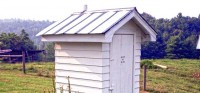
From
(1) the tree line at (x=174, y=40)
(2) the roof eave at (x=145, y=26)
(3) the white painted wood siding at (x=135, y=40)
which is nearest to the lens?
A: (2) the roof eave at (x=145, y=26)

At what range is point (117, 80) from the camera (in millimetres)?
6574

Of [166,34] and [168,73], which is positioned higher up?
[166,34]

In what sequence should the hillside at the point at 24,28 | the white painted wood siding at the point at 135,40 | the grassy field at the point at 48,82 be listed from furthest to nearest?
the hillside at the point at 24,28 → the grassy field at the point at 48,82 → the white painted wood siding at the point at 135,40

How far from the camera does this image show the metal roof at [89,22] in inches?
246

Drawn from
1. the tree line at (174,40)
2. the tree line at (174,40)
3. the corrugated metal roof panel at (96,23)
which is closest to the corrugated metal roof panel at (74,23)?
the corrugated metal roof panel at (96,23)

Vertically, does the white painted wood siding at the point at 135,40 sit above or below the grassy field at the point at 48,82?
above

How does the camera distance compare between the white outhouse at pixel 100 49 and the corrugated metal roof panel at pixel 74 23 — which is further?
the corrugated metal roof panel at pixel 74 23

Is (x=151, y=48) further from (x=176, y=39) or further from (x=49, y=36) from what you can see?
(x=49, y=36)

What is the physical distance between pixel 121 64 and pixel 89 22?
41.1 inches

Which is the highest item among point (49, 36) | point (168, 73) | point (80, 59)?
point (49, 36)

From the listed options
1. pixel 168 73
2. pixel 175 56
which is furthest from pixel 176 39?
pixel 168 73

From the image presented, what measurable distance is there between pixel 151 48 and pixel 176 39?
15.6 ft

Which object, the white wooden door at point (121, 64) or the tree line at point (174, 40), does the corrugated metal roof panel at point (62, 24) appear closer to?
the white wooden door at point (121, 64)

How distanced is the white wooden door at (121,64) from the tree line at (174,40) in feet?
152
